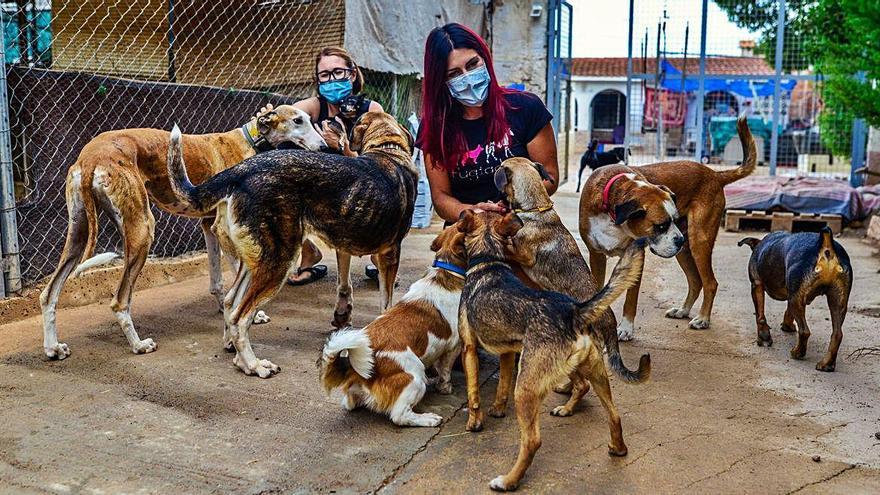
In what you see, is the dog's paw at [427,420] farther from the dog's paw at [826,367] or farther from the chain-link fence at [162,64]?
the chain-link fence at [162,64]

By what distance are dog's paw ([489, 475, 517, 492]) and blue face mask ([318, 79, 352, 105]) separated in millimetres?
3546

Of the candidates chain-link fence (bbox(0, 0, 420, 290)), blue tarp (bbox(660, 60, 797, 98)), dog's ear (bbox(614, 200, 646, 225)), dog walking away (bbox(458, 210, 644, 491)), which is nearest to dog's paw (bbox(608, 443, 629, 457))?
dog walking away (bbox(458, 210, 644, 491))

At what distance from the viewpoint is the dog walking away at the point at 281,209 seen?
3.94m

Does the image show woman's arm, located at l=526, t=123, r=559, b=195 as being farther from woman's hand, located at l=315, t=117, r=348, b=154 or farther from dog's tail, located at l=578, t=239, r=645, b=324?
dog's tail, located at l=578, t=239, r=645, b=324

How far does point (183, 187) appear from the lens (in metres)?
3.89

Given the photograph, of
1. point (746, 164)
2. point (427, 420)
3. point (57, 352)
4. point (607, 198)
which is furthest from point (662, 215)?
point (57, 352)

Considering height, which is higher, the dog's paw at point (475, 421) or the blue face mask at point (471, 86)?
the blue face mask at point (471, 86)

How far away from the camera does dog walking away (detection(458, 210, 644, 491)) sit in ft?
9.20

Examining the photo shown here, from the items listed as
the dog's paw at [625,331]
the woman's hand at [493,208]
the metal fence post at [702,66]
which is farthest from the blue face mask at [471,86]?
the metal fence post at [702,66]

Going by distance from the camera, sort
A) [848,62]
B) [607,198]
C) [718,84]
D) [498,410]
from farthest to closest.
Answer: [718,84] < [848,62] < [607,198] < [498,410]

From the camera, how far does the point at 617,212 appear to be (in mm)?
4238

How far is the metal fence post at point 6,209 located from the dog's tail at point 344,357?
2744 mm

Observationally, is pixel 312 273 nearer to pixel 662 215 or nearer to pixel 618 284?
pixel 662 215

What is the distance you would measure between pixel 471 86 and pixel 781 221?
630 cm
